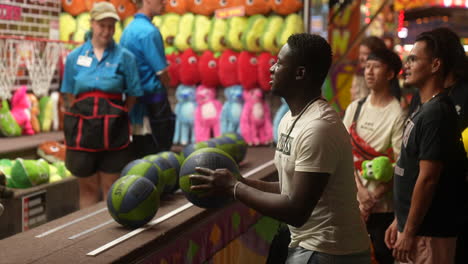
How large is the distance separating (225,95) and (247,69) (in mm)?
487

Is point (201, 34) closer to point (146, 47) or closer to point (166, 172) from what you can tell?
point (146, 47)

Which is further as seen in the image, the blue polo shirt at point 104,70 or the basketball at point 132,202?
the blue polo shirt at point 104,70

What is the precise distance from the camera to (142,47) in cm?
543

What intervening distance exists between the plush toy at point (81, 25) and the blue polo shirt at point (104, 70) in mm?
2874

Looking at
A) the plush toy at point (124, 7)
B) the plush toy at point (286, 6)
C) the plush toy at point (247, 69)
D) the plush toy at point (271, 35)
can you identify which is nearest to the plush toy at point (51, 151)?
the plush toy at point (124, 7)

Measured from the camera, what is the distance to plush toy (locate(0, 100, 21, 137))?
6.58m

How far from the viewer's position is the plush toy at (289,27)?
23.4 ft

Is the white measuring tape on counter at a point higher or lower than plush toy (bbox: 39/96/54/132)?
lower

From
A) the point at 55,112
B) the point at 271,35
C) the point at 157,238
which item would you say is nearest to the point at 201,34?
the point at 271,35

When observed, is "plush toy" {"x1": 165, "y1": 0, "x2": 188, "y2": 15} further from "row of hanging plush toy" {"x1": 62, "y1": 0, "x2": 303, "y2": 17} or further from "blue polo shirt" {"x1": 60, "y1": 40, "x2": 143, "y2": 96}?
"blue polo shirt" {"x1": 60, "y1": 40, "x2": 143, "y2": 96}

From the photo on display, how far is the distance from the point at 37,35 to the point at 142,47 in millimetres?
2353

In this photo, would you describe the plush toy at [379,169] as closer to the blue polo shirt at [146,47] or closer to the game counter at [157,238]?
the game counter at [157,238]

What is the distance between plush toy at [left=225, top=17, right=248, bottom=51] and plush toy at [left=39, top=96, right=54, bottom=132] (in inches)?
86.8

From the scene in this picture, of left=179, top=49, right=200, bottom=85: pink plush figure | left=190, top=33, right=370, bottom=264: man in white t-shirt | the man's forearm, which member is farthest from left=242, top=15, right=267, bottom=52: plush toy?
left=190, top=33, right=370, bottom=264: man in white t-shirt
